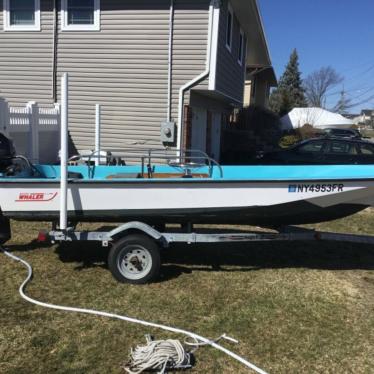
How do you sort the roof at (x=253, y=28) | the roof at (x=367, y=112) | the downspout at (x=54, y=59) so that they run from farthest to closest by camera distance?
the roof at (x=367, y=112) → the roof at (x=253, y=28) → the downspout at (x=54, y=59)

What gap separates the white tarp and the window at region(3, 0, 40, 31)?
107ft

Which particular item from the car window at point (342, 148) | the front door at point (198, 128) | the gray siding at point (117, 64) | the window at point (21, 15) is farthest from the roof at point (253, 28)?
the window at point (21, 15)

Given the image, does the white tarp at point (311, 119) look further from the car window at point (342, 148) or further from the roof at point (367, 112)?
the roof at point (367, 112)

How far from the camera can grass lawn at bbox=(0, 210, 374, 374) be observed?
368cm

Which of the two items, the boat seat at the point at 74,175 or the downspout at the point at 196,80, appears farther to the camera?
the downspout at the point at 196,80

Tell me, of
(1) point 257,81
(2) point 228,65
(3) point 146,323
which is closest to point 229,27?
(2) point 228,65

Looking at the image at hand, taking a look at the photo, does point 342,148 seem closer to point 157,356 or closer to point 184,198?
point 184,198

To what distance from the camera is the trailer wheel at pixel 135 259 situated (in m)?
5.09

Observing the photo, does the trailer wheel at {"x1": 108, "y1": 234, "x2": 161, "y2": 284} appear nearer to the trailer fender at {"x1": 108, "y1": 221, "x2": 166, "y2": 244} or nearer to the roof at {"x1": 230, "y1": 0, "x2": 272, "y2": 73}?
the trailer fender at {"x1": 108, "y1": 221, "x2": 166, "y2": 244}

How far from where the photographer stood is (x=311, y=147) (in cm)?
1288

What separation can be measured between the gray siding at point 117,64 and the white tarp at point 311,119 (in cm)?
3200

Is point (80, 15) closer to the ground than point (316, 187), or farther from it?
farther from it

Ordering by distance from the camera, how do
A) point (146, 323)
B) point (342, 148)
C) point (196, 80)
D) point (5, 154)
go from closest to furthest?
1. point (146, 323)
2. point (5, 154)
3. point (196, 80)
4. point (342, 148)

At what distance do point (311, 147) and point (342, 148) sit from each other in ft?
2.81
